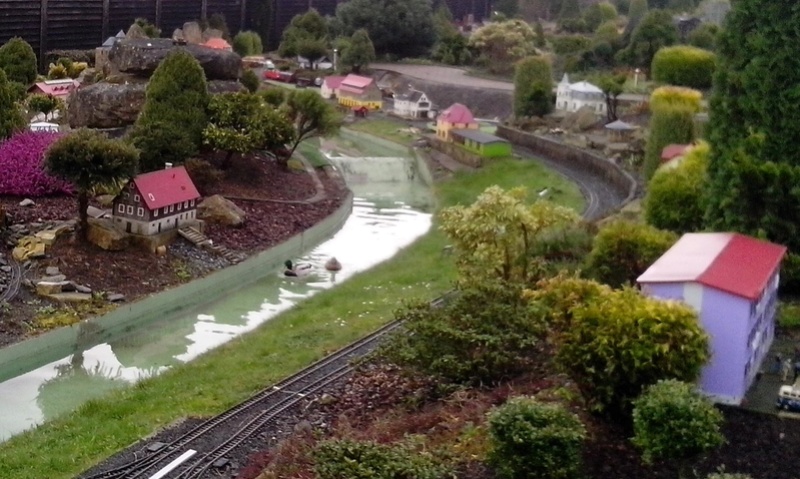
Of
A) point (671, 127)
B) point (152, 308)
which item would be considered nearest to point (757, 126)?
point (671, 127)

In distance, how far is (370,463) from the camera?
12227 mm

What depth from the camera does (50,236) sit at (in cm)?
2469

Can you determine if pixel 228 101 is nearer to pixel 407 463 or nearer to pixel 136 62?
pixel 136 62

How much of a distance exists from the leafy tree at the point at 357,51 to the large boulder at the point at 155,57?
19454 millimetres

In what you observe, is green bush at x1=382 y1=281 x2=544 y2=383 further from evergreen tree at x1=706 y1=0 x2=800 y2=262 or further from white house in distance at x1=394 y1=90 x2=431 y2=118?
white house in distance at x1=394 y1=90 x2=431 y2=118

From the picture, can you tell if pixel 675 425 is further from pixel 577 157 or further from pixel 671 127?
pixel 577 157

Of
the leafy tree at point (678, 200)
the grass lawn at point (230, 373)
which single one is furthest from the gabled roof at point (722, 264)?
the grass lawn at point (230, 373)

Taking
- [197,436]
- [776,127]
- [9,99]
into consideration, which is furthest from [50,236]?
[776,127]

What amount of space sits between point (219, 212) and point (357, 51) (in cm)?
2994

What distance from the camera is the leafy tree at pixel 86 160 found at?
23.5 m

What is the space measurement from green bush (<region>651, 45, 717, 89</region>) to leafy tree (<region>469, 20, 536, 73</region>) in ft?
49.1

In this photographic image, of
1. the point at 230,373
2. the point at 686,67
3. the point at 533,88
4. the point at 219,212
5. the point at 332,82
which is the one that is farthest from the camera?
the point at 332,82

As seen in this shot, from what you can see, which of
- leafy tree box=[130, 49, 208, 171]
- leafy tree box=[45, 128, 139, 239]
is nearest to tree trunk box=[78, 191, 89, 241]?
leafy tree box=[45, 128, 139, 239]

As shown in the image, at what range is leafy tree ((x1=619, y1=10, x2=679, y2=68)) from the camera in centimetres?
5162
